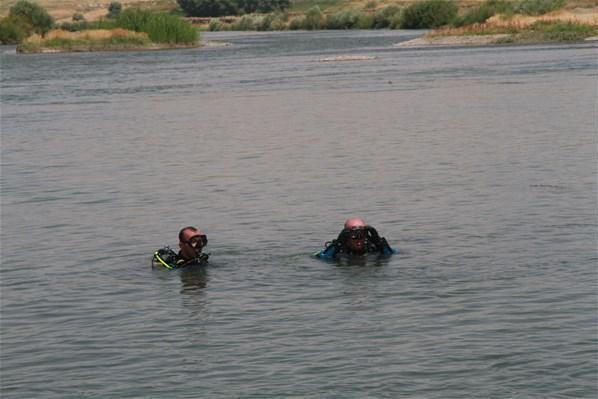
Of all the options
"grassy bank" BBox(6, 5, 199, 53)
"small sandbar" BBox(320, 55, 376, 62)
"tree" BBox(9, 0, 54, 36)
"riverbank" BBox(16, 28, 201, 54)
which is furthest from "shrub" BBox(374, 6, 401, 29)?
"small sandbar" BBox(320, 55, 376, 62)

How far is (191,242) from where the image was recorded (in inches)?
903

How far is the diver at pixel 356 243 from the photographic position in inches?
902

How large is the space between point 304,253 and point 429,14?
470ft

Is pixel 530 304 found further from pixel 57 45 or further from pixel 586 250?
pixel 57 45

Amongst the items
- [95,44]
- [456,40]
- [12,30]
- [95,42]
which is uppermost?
[456,40]

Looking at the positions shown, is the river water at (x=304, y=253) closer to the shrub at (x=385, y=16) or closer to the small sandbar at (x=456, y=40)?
the small sandbar at (x=456, y=40)

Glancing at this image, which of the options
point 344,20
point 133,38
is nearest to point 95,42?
point 133,38

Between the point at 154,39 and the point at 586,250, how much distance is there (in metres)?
124

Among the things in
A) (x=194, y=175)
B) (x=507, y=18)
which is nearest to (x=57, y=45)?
(x=507, y=18)

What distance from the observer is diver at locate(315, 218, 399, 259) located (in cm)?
2291

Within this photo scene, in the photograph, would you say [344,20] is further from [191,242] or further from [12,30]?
[191,242]

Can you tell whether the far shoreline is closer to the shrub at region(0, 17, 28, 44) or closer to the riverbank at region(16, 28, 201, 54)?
the riverbank at region(16, 28, 201, 54)

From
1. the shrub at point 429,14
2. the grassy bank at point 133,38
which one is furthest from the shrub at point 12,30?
the shrub at point 429,14

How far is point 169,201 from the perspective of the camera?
106ft
